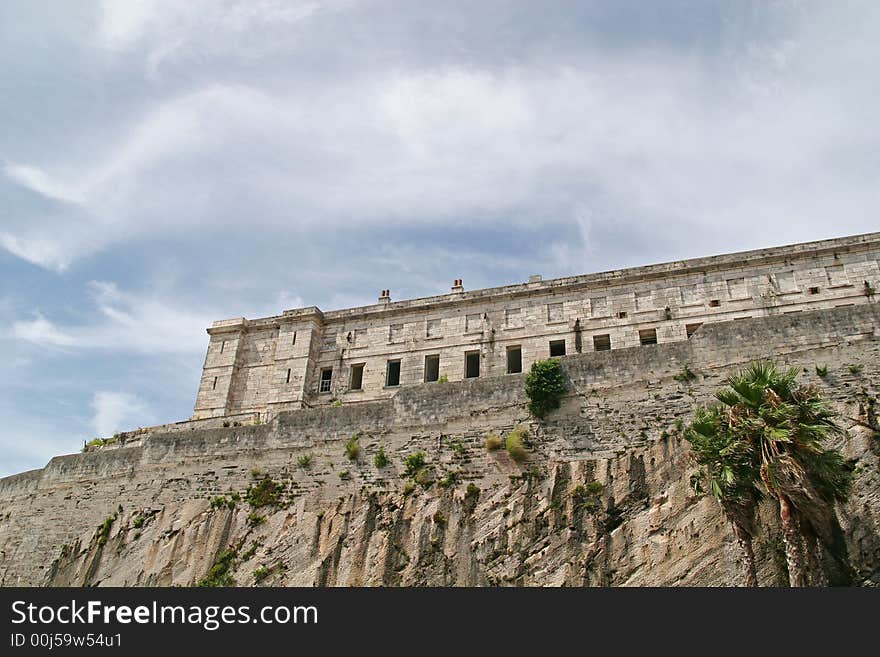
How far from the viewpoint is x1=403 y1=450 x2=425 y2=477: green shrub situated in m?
19.0

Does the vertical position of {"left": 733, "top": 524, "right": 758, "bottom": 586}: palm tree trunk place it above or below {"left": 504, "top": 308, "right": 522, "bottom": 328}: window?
below

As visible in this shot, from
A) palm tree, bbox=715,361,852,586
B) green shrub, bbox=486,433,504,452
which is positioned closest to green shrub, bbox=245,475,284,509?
green shrub, bbox=486,433,504,452

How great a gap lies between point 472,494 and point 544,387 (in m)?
3.20

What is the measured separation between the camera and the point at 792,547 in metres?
11.5

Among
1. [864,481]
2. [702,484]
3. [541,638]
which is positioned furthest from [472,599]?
[864,481]

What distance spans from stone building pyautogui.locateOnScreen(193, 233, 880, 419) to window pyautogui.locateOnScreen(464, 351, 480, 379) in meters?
0.04

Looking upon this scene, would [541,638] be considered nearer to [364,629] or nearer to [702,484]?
[364,629]

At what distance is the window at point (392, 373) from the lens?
2997 centimetres

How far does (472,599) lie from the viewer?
9.39 m

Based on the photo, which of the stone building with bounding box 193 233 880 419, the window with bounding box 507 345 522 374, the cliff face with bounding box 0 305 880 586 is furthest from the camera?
the window with bounding box 507 345 522 374

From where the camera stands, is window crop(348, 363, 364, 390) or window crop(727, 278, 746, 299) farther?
window crop(348, 363, 364, 390)

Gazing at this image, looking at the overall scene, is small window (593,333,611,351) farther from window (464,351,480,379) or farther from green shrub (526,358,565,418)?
green shrub (526,358,565,418)

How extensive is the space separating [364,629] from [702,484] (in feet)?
28.0

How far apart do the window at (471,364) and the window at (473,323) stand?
93 centimetres
